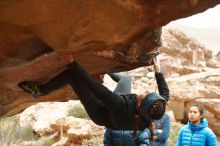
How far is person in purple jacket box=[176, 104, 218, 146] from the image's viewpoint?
594 cm

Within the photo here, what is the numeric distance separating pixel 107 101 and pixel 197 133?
2016mm

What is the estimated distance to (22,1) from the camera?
3525 mm

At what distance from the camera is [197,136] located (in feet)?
19.6

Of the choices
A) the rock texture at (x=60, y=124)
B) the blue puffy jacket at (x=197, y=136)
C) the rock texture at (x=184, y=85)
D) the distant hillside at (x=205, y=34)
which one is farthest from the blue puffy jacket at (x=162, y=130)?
the distant hillside at (x=205, y=34)

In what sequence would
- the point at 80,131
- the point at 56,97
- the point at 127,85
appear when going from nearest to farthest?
the point at 127,85 → the point at 56,97 → the point at 80,131

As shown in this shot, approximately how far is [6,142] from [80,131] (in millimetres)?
2133

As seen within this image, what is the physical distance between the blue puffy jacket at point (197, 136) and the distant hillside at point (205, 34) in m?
66.5

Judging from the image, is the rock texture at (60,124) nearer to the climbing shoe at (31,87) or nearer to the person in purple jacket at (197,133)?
the person in purple jacket at (197,133)

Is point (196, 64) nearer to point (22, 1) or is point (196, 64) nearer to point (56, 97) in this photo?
point (56, 97)

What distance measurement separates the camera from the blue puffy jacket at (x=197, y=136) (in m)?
5.94

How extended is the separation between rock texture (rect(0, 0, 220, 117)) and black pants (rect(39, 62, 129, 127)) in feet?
0.45

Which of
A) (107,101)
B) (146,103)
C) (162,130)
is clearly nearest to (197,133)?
(162,130)

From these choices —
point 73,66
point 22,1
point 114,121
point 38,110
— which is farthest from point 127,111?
point 38,110

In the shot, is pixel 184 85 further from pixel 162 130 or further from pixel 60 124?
pixel 162 130
